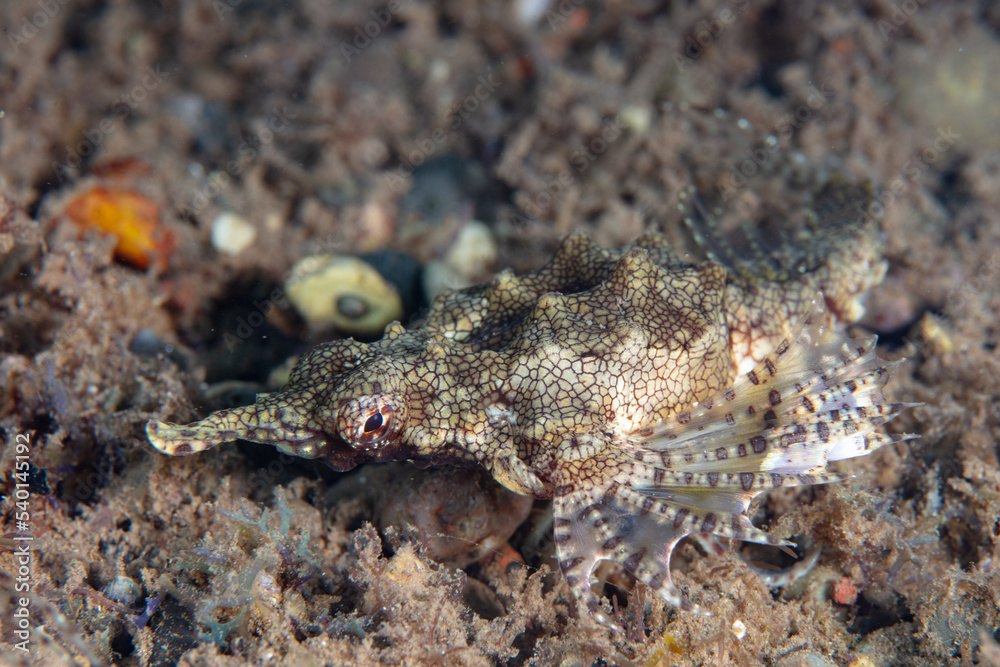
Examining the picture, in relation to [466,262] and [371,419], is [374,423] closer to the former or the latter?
[371,419]

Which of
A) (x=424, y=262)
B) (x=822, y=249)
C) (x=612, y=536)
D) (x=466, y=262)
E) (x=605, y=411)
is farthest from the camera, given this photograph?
(x=424, y=262)

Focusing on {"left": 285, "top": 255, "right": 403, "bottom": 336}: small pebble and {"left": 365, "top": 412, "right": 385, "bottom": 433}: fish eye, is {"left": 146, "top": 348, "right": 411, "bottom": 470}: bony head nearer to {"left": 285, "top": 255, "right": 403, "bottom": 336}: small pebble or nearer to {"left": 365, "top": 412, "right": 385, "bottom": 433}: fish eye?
{"left": 365, "top": 412, "right": 385, "bottom": 433}: fish eye

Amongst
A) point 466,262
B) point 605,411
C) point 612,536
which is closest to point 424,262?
point 466,262

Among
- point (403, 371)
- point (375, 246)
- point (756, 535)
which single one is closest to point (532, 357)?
point (403, 371)

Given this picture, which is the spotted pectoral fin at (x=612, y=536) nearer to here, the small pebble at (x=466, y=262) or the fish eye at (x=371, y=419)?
the fish eye at (x=371, y=419)

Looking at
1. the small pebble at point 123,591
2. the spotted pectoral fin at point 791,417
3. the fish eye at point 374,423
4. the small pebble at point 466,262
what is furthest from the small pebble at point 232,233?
the spotted pectoral fin at point 791,417

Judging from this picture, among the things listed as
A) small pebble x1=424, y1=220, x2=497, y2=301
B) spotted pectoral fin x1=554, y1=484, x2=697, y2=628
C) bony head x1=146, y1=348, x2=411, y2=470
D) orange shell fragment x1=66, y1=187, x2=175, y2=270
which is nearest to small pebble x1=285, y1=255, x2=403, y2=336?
small pebble x1=424, y1=220, x2=497, y2=301

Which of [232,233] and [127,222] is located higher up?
[127,222]
